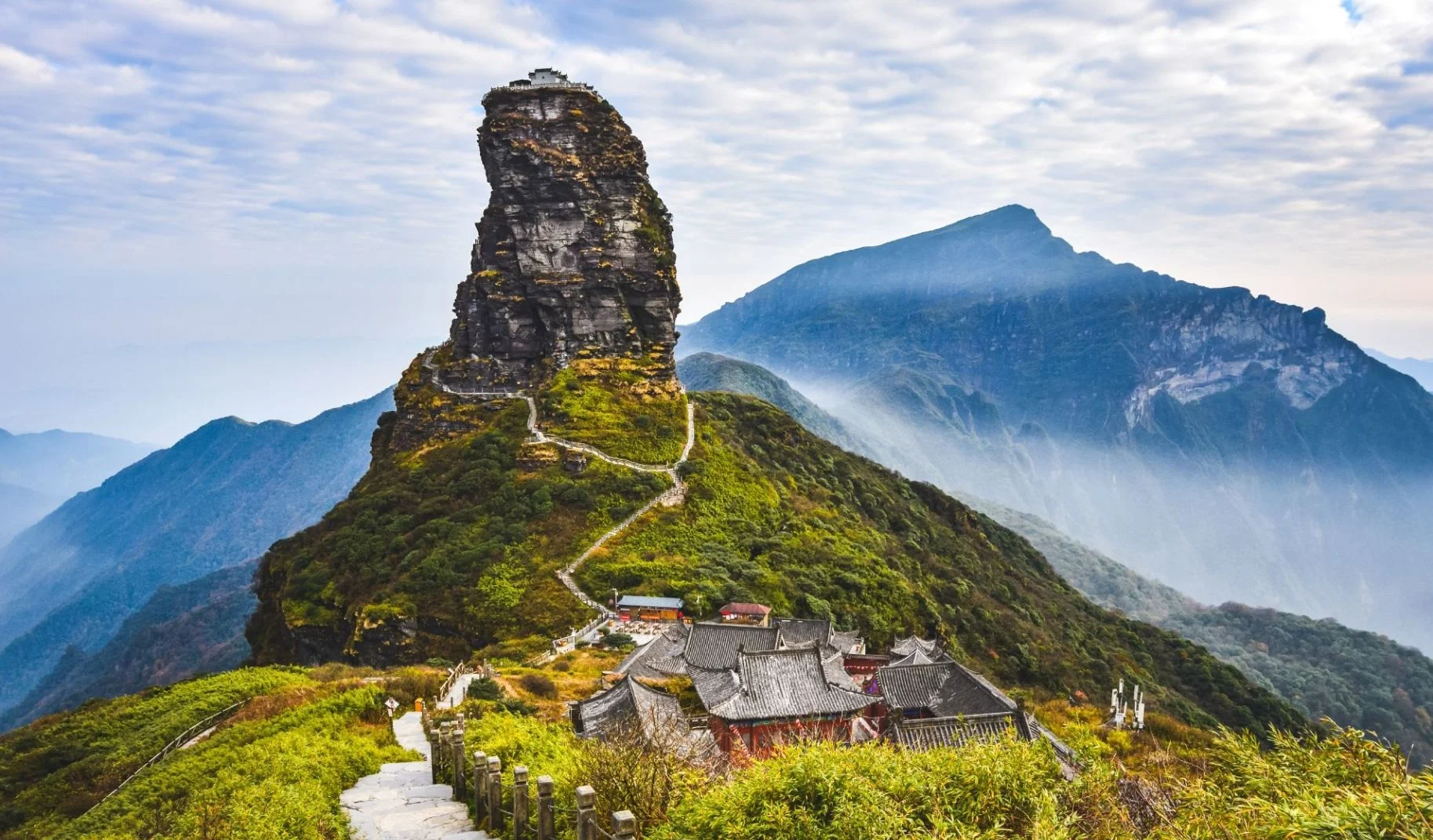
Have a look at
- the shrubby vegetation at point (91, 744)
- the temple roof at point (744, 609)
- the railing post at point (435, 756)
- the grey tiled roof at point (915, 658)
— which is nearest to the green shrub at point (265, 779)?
the railing post at point (435, 756)

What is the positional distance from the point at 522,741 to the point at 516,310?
60801mm

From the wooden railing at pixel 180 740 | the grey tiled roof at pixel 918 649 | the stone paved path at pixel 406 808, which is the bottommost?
the grey tiled roof at pixel 918 649

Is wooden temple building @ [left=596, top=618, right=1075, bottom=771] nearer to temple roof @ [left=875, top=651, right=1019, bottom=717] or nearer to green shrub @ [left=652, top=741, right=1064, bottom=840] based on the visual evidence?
temple roof @ [left=875, top=651, right=1019, bottom=717]

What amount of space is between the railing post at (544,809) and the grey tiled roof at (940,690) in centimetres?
2255

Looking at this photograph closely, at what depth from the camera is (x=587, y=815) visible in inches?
415

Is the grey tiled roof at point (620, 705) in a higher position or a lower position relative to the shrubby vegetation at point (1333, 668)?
higher

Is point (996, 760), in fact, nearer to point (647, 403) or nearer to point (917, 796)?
point (917, 796)

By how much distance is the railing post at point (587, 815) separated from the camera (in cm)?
1054

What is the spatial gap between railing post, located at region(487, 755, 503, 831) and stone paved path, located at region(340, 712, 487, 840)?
270 mm

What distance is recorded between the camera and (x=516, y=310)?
2985 inches

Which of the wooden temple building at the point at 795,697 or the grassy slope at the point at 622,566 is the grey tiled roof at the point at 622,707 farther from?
the grassy slope at the point at 622,566

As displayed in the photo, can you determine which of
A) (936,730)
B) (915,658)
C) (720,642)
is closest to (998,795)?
(936,730)

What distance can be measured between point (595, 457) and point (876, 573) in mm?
22183

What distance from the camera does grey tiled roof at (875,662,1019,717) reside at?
32.1m
